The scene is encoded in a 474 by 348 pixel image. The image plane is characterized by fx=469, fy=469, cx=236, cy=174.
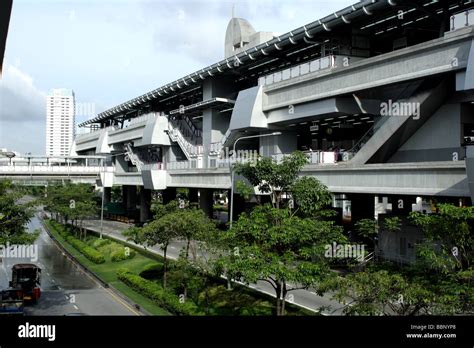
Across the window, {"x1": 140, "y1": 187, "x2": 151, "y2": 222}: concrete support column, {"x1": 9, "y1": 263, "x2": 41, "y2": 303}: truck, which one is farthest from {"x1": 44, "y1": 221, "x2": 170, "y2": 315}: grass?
{"x1": 140, "y1": 187, "x2": 151, "y2": 222}: concrete support column

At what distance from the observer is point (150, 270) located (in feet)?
88.8

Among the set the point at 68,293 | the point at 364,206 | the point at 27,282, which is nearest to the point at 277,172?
the point at 68,293

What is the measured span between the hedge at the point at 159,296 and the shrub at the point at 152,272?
121cm

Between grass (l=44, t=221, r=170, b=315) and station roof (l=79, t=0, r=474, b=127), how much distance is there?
1447 cm

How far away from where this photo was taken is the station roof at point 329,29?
21.5 meters

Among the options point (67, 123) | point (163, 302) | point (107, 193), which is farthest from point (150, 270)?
point (107, 193)

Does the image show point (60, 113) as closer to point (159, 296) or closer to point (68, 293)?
Answer: point (159, 296)

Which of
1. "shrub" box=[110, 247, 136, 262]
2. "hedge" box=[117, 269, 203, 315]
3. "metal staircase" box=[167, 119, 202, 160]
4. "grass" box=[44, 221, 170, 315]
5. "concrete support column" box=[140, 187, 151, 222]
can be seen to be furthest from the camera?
"concrete support column" box=[140, 187, 151, 222]

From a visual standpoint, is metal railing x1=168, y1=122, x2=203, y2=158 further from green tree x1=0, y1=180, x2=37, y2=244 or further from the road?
green tree x1=0, y1=180, x2=37, y2=244

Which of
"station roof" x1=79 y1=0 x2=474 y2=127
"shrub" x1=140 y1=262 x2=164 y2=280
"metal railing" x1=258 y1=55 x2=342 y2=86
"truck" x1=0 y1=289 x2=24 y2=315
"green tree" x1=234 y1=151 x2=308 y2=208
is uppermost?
"station roof" x1=79 y1=0 x2=474 y2=127

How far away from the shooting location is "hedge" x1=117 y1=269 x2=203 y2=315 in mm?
18672

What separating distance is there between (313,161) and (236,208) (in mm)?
20151

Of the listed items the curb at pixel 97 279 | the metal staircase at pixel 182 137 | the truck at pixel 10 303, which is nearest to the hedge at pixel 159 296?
the curb at pixel 97 279
